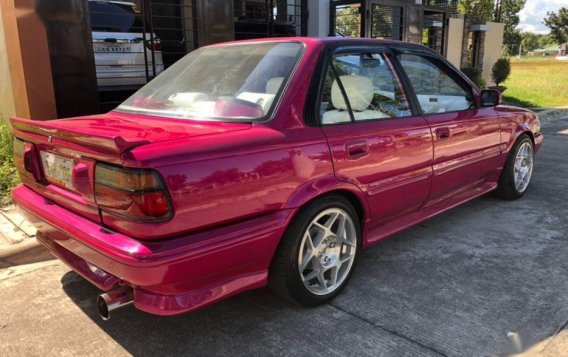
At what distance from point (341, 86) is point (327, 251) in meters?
1.03

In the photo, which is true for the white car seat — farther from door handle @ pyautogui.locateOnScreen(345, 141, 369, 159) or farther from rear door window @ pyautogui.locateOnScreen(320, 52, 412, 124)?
door handle @ pyautogui.locateOnScreen(345, 141, 369, 159)

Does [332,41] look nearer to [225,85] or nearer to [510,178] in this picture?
[225,85]

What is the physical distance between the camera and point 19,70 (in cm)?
550

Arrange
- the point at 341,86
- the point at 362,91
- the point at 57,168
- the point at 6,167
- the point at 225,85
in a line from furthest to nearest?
the point at 6,167 < the point at 362,91 < the point at 341,86 < the point at 225,85 < the point at 57,168

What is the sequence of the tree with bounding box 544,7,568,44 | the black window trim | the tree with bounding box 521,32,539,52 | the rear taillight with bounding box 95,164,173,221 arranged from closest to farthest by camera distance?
the rear taillight with bounding box 95,164,173,221, the black window trim, the tree with bounding box 544,7,568,44, the tree with bounding box 521,32,539,52

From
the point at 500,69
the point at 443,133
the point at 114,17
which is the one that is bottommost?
the point at 500,69

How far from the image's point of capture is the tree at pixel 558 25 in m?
85.4

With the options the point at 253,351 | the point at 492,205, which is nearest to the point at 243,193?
the point at 253,351

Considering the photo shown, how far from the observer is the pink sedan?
233cm

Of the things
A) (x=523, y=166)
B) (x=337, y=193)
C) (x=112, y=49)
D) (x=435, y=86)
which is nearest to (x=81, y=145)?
(x=337, y=193)

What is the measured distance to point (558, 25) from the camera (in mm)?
87500

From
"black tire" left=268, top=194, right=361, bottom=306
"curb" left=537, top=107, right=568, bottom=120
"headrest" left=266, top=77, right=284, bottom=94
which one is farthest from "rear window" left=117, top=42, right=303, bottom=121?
"curb" left=537, top=107, right=568, bottom=120

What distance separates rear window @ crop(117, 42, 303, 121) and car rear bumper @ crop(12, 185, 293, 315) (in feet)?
2.24

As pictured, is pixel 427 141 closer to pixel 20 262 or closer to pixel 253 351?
pixel 253 351
